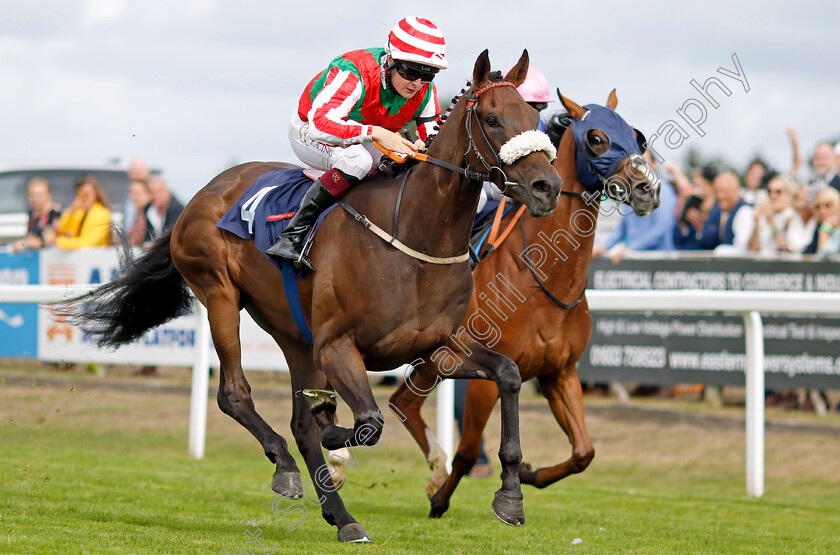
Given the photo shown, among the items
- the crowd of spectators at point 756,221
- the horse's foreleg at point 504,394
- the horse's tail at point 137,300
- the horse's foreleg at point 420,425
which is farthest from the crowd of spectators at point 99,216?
the horse's foreleg at point 504,394

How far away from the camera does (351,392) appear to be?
4.36 meters

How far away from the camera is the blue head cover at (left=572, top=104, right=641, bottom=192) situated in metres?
5.38

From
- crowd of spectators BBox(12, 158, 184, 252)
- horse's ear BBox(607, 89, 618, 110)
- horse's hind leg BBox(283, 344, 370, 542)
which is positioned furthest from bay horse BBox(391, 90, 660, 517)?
crowd of spectators BBox(12, 158, 184, 252)

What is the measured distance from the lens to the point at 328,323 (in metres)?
4.50

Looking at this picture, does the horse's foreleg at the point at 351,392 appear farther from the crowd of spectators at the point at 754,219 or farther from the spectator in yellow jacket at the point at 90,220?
the spectator in yellow jacket at the point at 90,220

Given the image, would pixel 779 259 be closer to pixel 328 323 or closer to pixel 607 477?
pixel 607 477

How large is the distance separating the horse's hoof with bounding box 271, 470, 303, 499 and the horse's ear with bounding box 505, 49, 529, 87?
6.44 ft

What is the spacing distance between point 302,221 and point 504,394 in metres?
1.19

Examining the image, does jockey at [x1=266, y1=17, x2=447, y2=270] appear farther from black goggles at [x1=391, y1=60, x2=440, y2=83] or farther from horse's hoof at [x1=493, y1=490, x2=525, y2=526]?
horse's hoof at [x1=493, y1=490, x2=525, y2=526]

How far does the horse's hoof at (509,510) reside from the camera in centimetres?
425

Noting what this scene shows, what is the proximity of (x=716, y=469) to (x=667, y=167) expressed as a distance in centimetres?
380

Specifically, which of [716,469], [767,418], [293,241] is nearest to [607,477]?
[716,469]

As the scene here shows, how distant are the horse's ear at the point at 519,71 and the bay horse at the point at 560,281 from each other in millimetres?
1145

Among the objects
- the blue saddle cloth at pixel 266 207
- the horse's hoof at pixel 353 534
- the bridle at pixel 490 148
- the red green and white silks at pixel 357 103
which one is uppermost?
the red green and white silks at pixel 357 103
